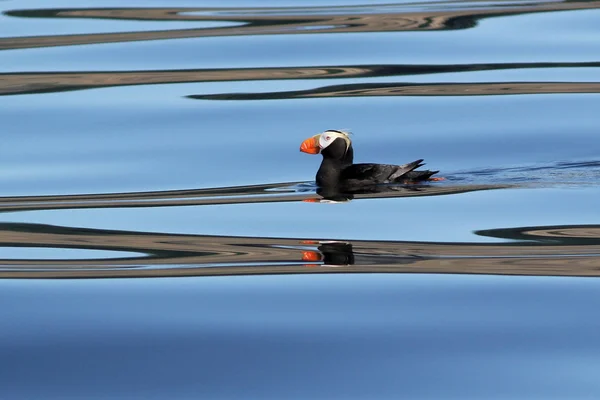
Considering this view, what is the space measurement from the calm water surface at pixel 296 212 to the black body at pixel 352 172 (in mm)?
114

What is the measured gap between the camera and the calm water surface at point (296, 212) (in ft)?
14.7

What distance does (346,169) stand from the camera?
29.5 ft

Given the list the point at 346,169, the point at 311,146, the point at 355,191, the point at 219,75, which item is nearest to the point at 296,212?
the point at 355,191

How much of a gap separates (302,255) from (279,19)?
36.5 feet

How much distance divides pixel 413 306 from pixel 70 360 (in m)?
1.38

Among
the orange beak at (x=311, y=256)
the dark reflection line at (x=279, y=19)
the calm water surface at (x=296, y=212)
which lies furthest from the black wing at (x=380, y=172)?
the dark reflection line at (x=279, y=19)

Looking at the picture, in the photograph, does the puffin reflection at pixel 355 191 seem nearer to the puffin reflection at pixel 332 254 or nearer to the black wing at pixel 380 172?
the black wing at pixel 380 172

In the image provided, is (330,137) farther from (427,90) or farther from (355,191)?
(427,90)

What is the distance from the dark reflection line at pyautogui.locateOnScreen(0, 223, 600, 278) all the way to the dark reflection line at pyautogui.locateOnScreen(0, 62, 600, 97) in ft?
21.2

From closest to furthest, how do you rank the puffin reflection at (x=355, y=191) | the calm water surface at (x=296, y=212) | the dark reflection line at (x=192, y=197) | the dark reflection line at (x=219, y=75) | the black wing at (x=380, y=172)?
the calm water surface at (x=296, y=212) → the dark reflection line at (x=192, y=197) → the puffin reflection at (x=355, y=191) → the black wing at (x=380, y=172) → the dark reflection line at (x=219, y=75)

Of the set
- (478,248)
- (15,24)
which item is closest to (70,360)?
(478,248)

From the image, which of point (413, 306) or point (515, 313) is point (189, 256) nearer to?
point (413, 306)

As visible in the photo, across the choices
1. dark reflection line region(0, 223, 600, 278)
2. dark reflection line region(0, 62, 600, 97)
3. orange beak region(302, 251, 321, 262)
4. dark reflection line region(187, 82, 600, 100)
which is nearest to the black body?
dark reflection line region(0, 223, 600, 278)

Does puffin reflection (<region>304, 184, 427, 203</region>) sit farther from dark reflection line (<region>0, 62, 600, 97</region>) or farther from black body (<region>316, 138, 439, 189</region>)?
dark reflection line (<region>0, 62, 600, 97</region>)
